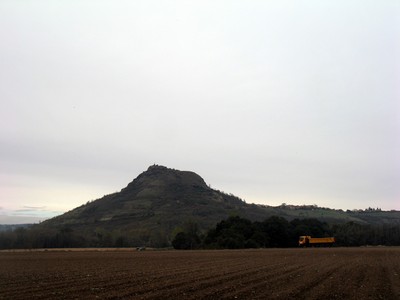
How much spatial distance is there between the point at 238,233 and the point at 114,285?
9940 cm

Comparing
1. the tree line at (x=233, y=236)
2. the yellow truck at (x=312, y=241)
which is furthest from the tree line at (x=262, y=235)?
the yellow truck at (x=312, y=241)

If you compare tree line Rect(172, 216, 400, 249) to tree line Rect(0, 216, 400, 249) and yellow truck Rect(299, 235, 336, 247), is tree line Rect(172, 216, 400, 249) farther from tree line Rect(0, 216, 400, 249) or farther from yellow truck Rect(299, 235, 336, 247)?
yellow truck Rect(299, 235, 336, 247)

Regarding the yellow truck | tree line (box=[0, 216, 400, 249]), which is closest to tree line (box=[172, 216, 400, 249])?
tree line (box=[0, 216, 400, 249])

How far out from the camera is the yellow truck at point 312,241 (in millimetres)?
131875

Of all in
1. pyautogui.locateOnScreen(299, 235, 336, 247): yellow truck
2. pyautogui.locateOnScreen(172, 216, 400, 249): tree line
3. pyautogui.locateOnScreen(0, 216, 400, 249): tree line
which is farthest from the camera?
pyautogui.locateOnScreen(299, 235, 336, 247): yellow truck

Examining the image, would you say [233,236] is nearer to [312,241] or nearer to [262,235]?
[262,235]

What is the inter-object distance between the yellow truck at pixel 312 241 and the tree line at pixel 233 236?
168 inches

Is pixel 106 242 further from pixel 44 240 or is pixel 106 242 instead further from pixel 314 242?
pixel 314 242

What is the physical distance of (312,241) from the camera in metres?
134

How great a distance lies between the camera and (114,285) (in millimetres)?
26984

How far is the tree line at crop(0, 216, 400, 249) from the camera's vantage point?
125375 millimetres

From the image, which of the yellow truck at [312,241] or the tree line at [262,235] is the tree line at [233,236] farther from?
the yellow truck at [312,241]

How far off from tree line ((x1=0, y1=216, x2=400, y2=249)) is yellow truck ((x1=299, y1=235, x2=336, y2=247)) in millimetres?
4259

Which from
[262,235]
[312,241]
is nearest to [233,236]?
[262,235]
